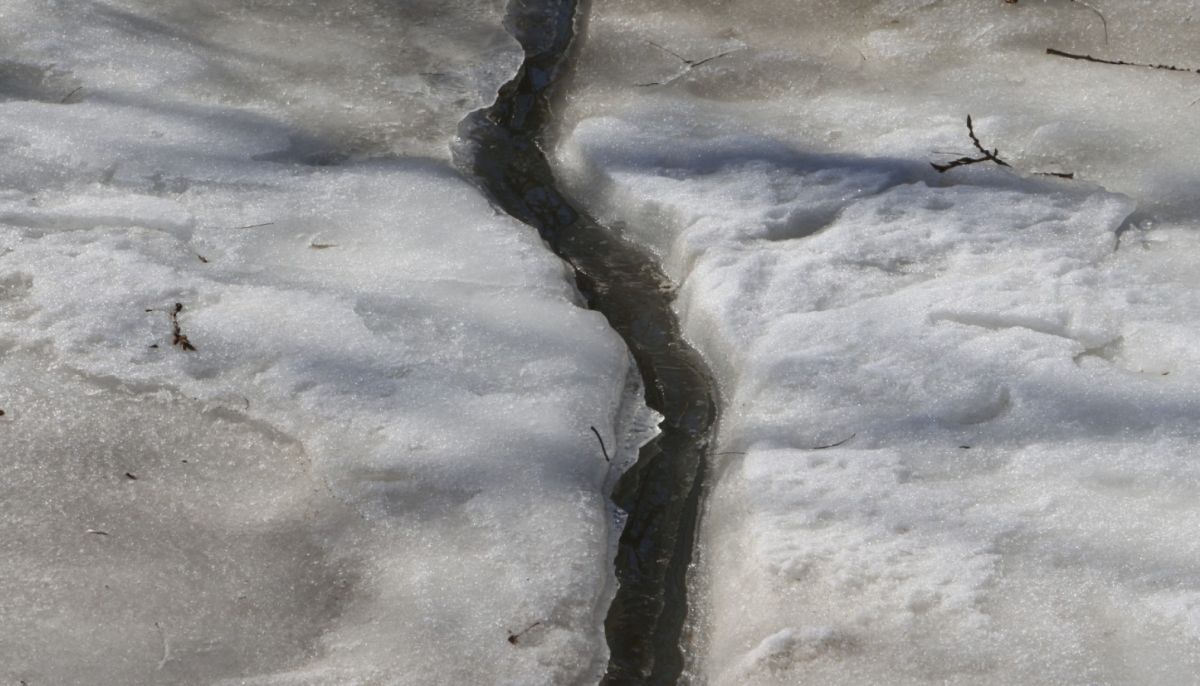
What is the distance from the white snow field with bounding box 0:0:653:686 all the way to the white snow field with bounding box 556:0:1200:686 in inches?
11.5

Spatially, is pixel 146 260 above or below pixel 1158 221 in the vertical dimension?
below

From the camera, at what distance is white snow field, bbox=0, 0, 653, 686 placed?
196 centimetres

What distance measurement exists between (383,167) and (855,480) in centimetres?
149

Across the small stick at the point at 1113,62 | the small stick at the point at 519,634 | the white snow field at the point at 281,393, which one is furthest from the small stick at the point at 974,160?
the small stick at the point at 519,634

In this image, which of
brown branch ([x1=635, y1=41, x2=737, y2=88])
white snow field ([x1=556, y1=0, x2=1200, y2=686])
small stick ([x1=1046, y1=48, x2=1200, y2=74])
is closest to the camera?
white snow field ([x1=556, y1=0, x2=1200, y2=686])

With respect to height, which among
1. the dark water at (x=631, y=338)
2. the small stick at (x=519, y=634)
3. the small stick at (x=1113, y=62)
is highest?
the small stick at (x=1113, y=62)

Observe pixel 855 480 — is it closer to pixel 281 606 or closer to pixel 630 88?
pixel 281 606

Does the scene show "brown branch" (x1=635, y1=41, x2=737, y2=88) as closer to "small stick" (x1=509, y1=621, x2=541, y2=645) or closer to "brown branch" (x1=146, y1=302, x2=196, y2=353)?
"brown branch" (x1=146, y1=302, x2=196, y2=353)

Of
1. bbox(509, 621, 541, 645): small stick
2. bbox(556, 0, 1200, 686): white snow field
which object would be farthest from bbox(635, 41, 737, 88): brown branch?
bbox(509, 621, 541, 645): small stick

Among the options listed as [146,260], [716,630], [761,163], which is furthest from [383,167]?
[716,630]

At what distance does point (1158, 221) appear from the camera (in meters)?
2.76

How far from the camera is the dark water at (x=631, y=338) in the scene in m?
2.06

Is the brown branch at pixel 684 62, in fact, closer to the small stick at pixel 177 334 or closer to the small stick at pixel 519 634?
the small stick at pixel 177 334

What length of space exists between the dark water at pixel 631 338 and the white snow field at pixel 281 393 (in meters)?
0.06
